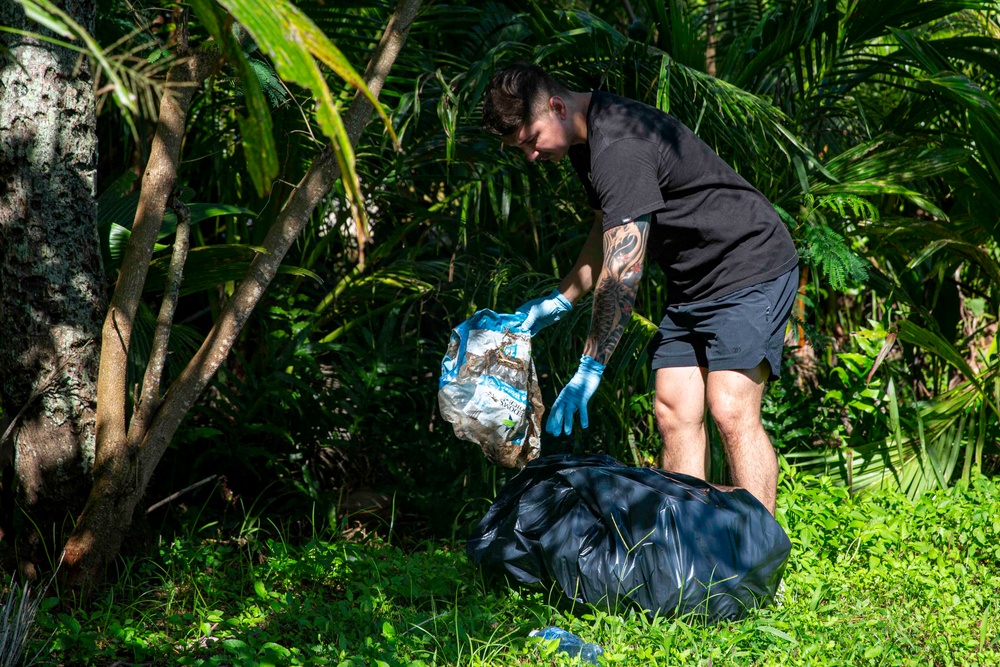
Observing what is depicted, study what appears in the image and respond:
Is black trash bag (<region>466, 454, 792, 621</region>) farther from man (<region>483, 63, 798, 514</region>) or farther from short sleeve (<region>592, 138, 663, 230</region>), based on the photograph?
short sleeve (<region>592, 138, 663, 230</region>)

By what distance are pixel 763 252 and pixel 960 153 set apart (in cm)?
109

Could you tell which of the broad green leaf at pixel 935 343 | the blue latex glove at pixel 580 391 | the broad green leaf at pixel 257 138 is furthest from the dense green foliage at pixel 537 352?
the broad green leaf at pixel 257 138

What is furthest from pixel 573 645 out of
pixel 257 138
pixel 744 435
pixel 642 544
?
pixel 257 138

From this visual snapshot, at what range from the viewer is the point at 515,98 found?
9.02 ft

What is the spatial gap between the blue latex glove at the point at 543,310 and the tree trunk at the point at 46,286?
130cm

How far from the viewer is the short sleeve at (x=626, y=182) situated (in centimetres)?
261

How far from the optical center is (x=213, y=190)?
4789mm

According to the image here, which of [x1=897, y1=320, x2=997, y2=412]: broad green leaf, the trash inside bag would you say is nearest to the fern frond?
[x1=897, y1=320, x2=997, y2=412]: broad green leaf

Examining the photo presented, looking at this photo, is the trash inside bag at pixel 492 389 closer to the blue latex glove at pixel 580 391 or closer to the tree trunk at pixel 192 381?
the blue latex glove at pixel 580 391

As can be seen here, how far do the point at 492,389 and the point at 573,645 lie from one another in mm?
767

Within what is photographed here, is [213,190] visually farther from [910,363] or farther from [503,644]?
[910,363]

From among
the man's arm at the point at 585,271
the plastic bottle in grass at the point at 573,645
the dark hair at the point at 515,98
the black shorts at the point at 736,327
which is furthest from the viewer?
the man's arm at the point at 585,271

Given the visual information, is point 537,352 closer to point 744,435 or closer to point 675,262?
point 675,262

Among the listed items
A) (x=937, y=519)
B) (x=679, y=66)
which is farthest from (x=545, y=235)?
(x=937, y=519)
